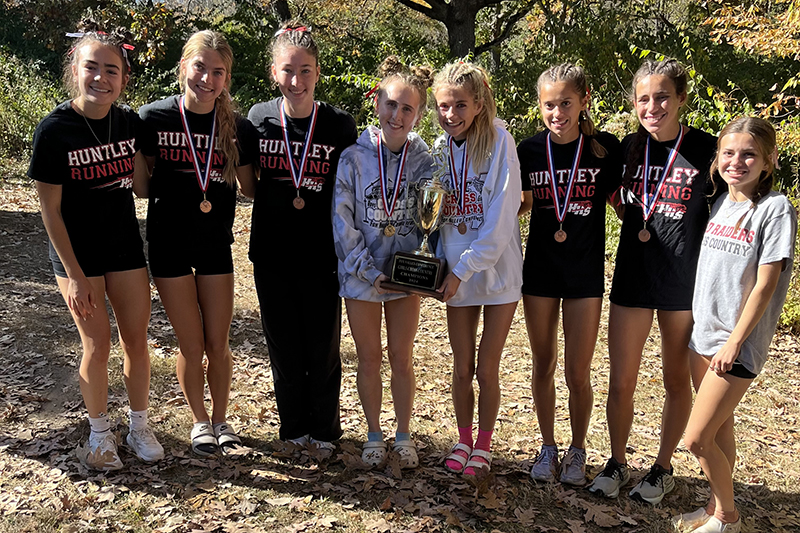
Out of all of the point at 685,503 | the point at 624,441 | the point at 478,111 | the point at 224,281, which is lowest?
the point at 685,503

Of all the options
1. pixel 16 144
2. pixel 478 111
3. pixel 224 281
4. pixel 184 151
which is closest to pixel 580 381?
pixel 478 111

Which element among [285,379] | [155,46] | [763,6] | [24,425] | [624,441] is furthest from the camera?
[155,46]

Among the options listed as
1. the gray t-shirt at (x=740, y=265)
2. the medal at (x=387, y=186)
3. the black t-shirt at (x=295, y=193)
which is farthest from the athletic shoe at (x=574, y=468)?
the black t-shirt at (x=295, y=193)

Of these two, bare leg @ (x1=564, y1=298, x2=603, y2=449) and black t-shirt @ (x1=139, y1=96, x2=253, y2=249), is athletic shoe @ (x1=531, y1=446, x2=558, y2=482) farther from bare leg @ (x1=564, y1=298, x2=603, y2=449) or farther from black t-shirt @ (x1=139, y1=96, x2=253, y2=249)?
black t-shirt @ (x1=139, y1=96, x2=253, y2=249)

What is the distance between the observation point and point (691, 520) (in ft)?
12.2

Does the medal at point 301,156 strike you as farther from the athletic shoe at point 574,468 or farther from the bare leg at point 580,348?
the athletic shoe at point 574,468

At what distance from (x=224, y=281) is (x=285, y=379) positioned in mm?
691

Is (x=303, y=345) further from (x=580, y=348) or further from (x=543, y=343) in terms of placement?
(x=580, y=348)

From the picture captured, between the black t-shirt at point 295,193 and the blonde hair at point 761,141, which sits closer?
the blonde hair at point 761,141

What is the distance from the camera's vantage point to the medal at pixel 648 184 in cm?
362

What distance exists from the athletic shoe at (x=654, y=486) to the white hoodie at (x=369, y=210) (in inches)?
66.2

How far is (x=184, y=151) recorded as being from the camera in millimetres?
3908

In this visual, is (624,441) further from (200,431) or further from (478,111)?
(200,431)

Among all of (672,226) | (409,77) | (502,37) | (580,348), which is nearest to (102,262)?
(409,77)
